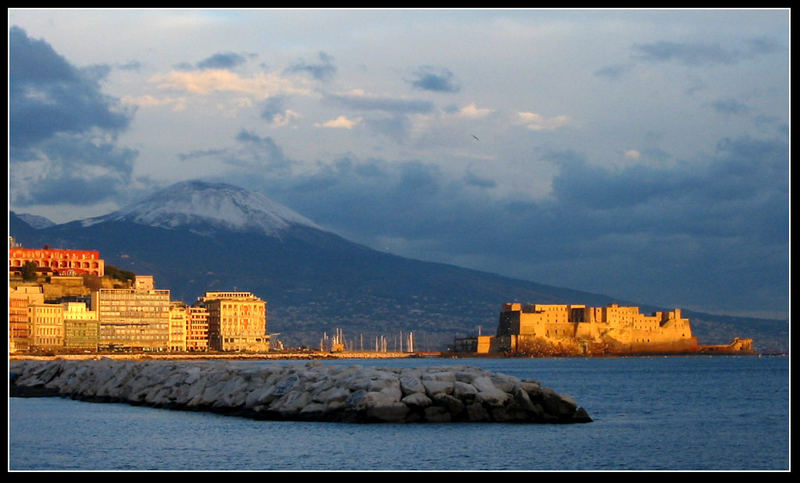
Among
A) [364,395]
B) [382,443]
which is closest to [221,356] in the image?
[364,395]

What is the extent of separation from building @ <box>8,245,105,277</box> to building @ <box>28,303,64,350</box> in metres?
19.9

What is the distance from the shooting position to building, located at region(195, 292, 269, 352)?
12912cm

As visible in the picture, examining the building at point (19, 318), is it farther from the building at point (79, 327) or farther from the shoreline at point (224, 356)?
the shoreline at point (224, 356)

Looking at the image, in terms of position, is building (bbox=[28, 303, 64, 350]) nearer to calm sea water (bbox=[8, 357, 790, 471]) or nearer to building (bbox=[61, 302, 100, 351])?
building (bbox=[61, 302, 100, 351])

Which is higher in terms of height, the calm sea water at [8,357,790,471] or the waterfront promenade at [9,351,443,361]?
the waterfront promenade at [9,351,443,361]

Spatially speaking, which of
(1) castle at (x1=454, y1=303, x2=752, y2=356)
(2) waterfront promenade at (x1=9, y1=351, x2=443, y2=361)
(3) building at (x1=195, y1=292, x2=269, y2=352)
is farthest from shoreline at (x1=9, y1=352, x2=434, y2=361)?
(1) castle at (x1=454, y1=303, x2=752, y2=356)

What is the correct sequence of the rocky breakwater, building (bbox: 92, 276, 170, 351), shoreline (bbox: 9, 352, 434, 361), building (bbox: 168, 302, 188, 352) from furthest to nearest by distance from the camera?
building (bbox: 168, 302, 188, 352) → building (bbox: 92, 276, 170, 351) → shoreline (bbox: 9, 352, 434, 361) → the rocky breakwater

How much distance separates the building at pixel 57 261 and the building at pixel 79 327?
18362 mm

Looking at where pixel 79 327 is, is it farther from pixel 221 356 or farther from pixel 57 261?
pixel 57 261

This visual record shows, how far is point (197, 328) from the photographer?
131 metres

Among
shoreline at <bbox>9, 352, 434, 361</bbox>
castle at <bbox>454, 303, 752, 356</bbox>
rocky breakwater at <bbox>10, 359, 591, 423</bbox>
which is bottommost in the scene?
rocky breakwater at <bbox>10, 359, 591, 423</bbox>

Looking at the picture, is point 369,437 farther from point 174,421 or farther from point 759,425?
point 759,425

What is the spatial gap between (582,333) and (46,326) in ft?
185
